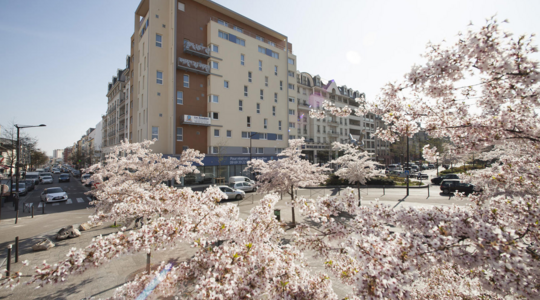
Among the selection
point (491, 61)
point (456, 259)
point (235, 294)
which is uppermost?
point (491, 61)

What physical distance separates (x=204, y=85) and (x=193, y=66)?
2.98 metres

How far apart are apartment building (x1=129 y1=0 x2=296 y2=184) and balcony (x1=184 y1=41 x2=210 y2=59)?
0.42 ft

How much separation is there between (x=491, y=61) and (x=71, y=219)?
21304mm

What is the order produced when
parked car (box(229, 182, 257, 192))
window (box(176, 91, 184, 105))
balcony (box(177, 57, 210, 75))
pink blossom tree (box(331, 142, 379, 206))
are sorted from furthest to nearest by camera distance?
1. window (box(176, 91, 184, 105))
2. balcony (box(177, 57, 210, 75))
3. parked car (box(229, 182, 257, 192))
4. pink blossom tree (box(331, 142, 379, 206))

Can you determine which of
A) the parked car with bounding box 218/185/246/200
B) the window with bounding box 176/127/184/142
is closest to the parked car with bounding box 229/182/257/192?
the parked car with bounding box 218/185/246/200

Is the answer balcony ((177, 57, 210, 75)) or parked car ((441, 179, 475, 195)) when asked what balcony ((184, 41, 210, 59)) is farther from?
parked car ((441, 179, 475, 195))

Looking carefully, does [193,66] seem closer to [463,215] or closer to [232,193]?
[232,193]

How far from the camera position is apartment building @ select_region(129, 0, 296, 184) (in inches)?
1180

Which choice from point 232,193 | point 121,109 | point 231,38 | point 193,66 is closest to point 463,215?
point 232,193

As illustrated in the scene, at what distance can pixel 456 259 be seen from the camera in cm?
221

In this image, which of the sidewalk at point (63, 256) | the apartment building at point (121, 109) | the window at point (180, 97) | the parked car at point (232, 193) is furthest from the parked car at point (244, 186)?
the apartment building at point (121, 109)

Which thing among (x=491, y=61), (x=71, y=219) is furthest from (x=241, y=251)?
(x=71, y=219)

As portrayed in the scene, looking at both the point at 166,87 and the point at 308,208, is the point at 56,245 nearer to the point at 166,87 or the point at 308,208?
the point at 308,208

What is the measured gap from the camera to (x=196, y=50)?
3097 cm
